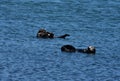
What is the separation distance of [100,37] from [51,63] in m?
12.2

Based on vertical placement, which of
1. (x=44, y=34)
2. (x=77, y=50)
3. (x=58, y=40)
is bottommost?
(x=77, y=50)

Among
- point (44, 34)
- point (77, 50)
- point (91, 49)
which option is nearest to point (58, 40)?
point (44, 34)

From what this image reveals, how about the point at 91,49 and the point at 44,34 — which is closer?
the point at 91,49

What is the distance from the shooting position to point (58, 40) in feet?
184

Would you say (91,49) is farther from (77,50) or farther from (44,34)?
(44,34)

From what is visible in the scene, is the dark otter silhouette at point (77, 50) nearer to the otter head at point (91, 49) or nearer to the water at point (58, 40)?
the otter head at point (91, 49)

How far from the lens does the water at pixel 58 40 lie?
43.9 m

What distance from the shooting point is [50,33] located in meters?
56.8

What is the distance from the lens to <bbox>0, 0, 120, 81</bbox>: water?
144 ft

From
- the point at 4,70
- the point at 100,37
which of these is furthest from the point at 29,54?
the point at 100,37

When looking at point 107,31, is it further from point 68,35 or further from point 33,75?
point 33,75

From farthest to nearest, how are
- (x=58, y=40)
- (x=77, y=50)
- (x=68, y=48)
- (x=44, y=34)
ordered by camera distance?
1. (x=44, y=34)
2. (x=58, y=40)
3. (x=77, y=50)
4. (x=68, y=48)

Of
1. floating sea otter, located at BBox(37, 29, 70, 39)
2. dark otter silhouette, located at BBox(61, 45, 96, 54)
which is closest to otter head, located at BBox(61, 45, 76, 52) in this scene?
dark otter silhouette, located at BBox(61, 45, 96, 54)

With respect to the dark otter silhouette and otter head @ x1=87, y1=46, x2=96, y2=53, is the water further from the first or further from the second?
otter head @ x1=87, y1=46, x2=96, y2=53
